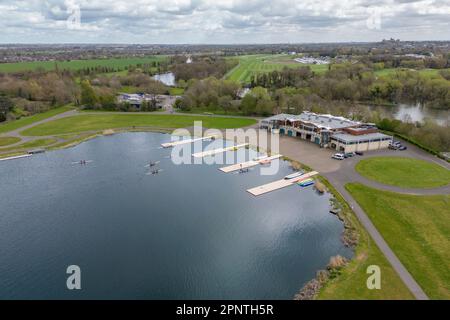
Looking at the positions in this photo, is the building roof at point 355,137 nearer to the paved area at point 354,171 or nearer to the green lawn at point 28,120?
the paved area at point 354,171

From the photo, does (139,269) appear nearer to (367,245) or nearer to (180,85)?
(367,245)

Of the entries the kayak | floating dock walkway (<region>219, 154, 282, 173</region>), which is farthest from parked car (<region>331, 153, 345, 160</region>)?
the kayak

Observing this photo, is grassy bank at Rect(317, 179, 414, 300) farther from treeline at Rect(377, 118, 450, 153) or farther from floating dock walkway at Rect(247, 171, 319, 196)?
treeline at Rect(377, 118, 450, 153)

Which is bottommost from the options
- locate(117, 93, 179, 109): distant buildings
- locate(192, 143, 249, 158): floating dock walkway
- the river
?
locate(192, 143, 249, 158): floating dock walkway

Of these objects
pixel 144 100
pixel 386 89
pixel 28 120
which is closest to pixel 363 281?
pixel 144 100
